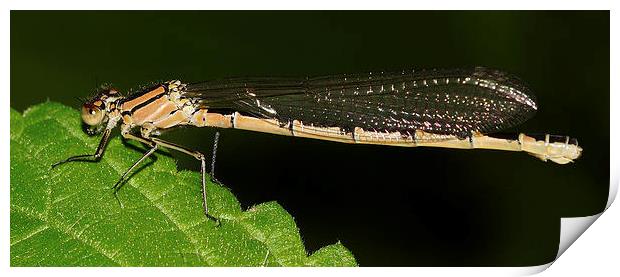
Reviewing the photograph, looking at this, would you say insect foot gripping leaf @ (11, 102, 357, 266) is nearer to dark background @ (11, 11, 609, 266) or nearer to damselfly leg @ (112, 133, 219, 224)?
damselfly leg @ (112, 133, 219, 224)

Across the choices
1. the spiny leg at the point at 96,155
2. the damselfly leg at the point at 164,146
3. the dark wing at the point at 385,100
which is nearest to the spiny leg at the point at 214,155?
the damselfly leg at the point at 164,146

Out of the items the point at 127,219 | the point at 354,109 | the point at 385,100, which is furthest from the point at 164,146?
the point at 385,100

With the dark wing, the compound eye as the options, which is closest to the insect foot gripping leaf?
the compound eye

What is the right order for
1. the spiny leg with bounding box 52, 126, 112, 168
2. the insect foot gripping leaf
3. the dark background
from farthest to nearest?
the dark background, the spiny leg with bounding box 52, 126, 112, 168, the insect foot gripping leaf

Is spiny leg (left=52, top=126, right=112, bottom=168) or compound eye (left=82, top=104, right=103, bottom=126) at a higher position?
compound eye (left=82, top=104, right=103, bottom=126)
